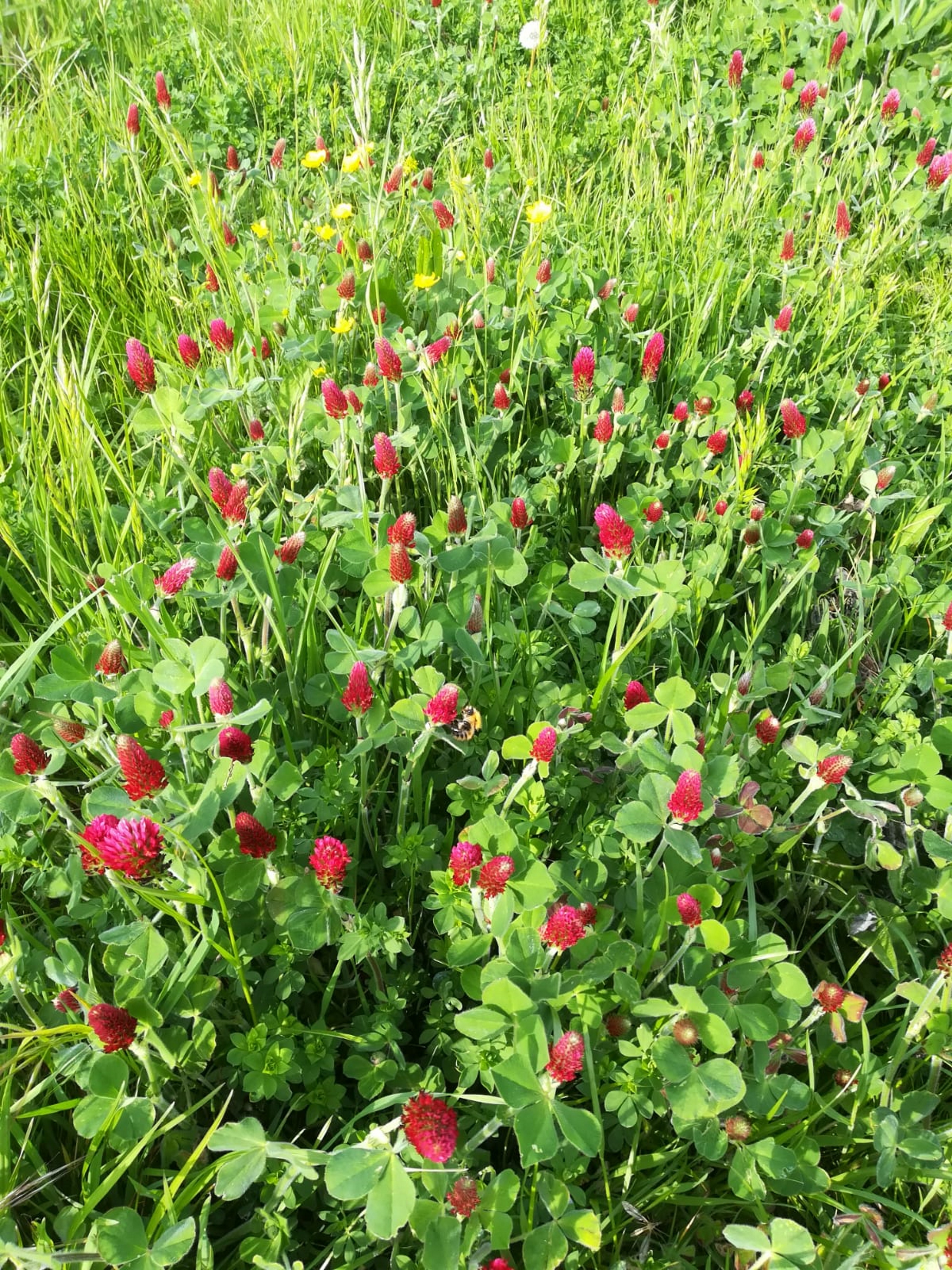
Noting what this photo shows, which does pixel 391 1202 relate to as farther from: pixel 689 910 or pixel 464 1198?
pixel 689 910

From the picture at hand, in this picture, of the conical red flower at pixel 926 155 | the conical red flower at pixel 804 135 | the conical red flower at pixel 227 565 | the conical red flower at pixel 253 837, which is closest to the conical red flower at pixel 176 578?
the conical red flower at pixel 227 565

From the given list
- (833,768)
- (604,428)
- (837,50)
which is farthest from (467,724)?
(837,50)

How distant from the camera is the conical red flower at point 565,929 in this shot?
144 cm

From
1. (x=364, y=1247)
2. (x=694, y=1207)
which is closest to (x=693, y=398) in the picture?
(x=694, y=1207)

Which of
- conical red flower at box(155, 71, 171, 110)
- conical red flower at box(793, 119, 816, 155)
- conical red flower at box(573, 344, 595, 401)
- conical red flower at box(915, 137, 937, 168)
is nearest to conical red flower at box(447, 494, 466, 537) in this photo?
conical red flower at box(573, 344, 595, 401)

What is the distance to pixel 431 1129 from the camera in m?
1.30

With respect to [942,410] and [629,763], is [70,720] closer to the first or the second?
[629,763]

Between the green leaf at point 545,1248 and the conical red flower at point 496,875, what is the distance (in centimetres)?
51

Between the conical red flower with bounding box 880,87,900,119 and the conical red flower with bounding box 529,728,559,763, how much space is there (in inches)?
→ 135

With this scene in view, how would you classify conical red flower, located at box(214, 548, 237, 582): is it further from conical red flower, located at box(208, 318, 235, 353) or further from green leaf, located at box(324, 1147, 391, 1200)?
green leaf, located at box(324, 1147, 391, 1200)

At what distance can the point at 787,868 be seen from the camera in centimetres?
193

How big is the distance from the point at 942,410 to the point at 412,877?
7.51 feet

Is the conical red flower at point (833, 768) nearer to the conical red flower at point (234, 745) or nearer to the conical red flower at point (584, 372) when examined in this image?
the conical red flower at point (234, 745)

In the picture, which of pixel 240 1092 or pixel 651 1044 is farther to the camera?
pixel 240 1092
